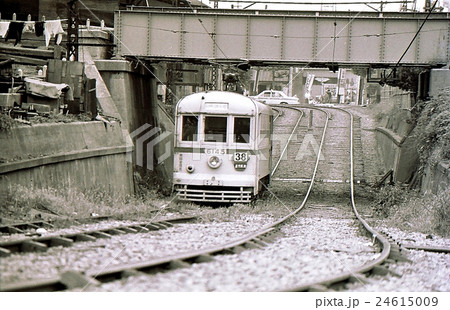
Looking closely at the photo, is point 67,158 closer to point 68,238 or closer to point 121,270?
point 68,238

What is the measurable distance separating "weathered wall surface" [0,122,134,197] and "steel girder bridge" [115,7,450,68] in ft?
12.8

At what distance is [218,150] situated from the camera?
17.9 metres

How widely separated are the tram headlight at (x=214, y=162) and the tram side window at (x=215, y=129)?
1.71 ft

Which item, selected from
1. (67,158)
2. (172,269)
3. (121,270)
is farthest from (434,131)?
(121,270)

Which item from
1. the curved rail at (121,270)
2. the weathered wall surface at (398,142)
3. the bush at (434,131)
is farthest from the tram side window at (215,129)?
the weathered wall surface at (398,142)

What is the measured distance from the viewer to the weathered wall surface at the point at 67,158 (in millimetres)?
14492

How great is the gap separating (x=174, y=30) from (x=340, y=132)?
17302 millimetres

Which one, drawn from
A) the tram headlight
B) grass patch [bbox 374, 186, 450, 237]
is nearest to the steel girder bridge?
grass patch [bbox 374, 186, 450, 237]

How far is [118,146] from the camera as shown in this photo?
21.6m

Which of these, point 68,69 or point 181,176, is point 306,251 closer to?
point 181,176

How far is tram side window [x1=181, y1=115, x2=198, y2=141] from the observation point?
18.1 m

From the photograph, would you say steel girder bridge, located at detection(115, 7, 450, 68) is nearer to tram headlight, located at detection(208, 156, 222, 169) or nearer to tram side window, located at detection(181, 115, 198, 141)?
tram side window, located at detection(181, 115, 198, 141)

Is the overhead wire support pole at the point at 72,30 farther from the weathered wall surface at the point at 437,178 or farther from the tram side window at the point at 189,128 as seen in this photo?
the weathered wall surface at the point at 437,178

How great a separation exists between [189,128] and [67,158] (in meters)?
3.37
